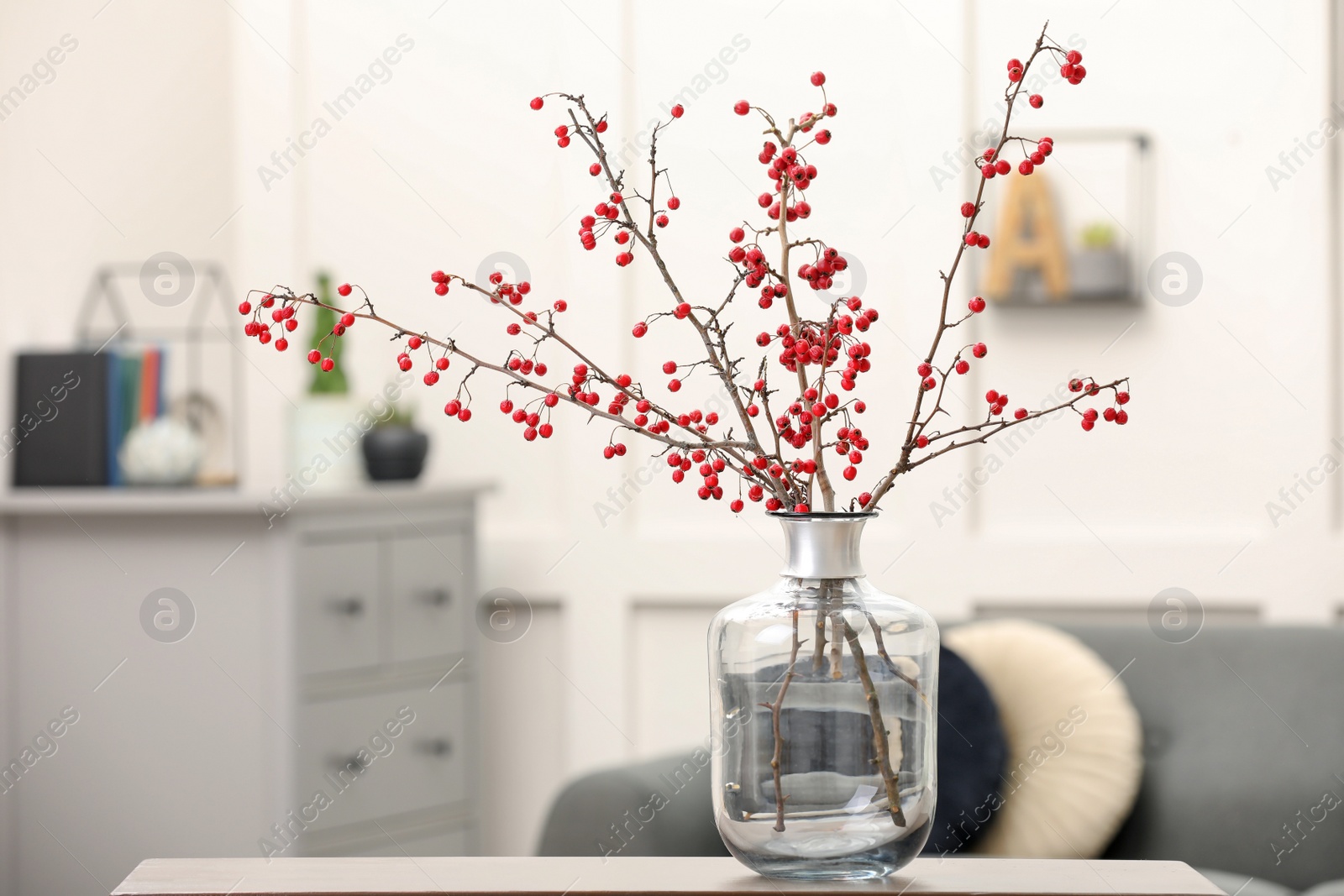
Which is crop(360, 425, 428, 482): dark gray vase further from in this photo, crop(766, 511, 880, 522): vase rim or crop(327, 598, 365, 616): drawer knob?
crop(766, 511, 880, 522): vase rim

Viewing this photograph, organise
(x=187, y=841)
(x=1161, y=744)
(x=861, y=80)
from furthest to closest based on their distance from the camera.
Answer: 1. (x=861, y=80)
2. (x=187, y=841)
3. (x=1161, y=744)

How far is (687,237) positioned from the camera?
114 inches

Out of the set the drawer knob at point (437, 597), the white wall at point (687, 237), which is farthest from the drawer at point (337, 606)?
the white wall at point (687, 237)

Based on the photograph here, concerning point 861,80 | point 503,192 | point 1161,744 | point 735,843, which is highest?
point 861,80

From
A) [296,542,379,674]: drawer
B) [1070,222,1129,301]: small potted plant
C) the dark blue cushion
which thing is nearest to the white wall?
[1070,222,1129,301]: small potted plant

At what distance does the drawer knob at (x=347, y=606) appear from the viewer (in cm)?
250

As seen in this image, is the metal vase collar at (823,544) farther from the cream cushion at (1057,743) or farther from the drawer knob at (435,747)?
the drawer knob at (435,747)

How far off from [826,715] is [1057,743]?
4.26 feet

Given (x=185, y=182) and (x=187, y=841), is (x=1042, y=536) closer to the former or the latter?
(x=187, y=841)

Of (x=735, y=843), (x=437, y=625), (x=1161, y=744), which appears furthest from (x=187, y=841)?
(x=735, y=843)

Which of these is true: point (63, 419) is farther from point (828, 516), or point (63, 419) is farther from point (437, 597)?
point (828, 516)

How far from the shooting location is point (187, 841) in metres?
2.40

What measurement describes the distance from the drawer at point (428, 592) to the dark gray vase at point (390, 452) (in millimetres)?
137

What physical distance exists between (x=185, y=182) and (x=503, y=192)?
2.40ft
